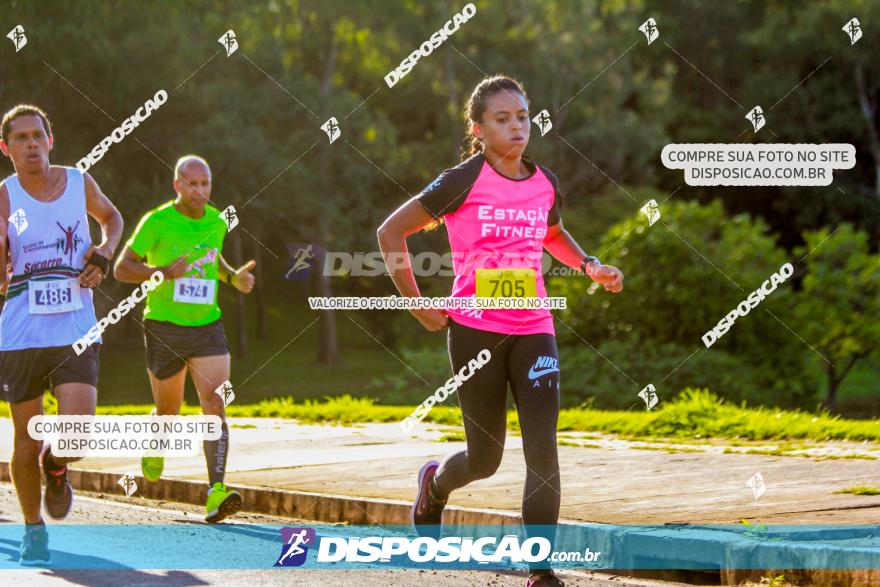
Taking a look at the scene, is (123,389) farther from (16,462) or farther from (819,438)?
(16,462)

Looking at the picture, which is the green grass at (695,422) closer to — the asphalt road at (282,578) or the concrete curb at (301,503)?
the concrete curb at (301,503)

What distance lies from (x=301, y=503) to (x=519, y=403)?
287cm

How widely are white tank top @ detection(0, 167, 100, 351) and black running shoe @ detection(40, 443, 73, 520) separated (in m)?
0.70

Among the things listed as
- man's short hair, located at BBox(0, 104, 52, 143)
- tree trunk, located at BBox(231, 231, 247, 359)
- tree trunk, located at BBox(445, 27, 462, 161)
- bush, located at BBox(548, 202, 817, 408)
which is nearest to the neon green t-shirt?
man's short hair, located at BBox(0, 104, 52, 143)

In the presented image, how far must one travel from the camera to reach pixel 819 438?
10906mm

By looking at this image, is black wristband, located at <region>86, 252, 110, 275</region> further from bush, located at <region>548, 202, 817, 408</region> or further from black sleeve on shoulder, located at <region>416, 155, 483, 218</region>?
bush, located at <region>548, 202, 817, 408</region>

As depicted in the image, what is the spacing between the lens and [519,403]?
5.99 metres

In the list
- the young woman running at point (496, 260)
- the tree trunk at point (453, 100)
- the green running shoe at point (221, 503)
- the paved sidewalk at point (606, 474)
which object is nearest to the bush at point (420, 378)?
the paved sidewalk at point (606, 474)

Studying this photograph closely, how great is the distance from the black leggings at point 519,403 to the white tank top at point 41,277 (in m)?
1.94

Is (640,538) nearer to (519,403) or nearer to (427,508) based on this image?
(519,403)

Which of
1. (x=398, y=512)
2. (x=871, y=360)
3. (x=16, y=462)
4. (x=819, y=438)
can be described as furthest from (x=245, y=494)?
(x=871, y=360)

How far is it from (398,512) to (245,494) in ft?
5.03

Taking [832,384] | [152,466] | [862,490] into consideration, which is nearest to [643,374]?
[832,384]

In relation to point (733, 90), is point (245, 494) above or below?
below
